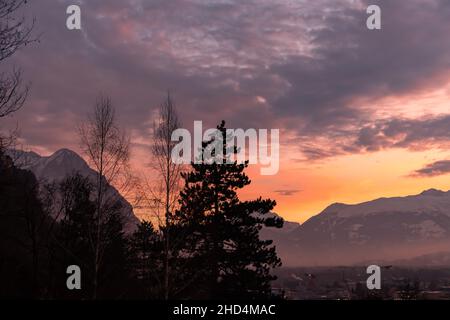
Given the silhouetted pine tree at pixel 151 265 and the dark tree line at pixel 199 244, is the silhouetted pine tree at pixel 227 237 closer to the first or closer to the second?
the dark tree line at pixel 199 244

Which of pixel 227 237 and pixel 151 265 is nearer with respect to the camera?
pixel 151 265

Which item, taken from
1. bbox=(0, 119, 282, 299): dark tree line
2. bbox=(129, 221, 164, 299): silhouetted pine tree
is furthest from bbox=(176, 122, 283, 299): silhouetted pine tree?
bbox=(129, 221, 164, 299): silhouetted pine tree

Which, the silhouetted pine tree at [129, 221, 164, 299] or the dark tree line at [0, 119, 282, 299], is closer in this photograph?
the silhouetted pine tree at [129, 221, 164, 299]

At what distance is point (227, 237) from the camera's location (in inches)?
1336

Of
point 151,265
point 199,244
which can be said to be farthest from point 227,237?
point 151,265

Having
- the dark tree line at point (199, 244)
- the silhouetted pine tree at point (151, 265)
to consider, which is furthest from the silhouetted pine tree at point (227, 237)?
the silhouetted pine tree at point (151, 265)

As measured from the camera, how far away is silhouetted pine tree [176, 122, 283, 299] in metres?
32.6

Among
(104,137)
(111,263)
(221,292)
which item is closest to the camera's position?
(104,137)

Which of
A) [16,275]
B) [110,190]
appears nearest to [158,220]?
[110,190]

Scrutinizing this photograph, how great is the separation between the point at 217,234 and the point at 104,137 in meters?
15.5

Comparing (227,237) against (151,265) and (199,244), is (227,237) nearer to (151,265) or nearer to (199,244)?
(199,244)

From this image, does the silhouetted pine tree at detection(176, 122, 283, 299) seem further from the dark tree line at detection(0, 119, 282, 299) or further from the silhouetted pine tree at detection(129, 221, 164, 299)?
the silhouetted pine tree at detection(129, 221, 164, 299)

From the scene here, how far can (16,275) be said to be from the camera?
3203 centimetres
